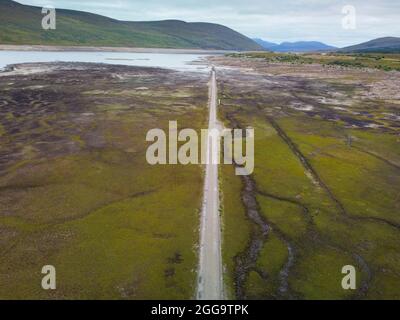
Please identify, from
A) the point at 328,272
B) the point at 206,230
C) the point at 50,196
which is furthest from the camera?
the point at 50,196

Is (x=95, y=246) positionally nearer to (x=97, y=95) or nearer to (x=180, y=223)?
(x=180, y=223)

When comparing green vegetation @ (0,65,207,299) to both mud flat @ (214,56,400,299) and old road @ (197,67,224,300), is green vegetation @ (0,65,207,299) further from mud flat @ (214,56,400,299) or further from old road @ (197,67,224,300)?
mud flat @ (214,56,400,299)

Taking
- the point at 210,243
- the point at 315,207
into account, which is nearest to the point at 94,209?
the point at 210,243

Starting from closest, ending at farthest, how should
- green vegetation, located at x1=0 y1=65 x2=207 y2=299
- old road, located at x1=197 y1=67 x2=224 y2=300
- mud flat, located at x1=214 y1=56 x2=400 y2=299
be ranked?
1. old road, located at x1=197 y1=67 x2=224 y2=300
2. green vegetation, located at x1=0 y1=65 x2=207 y2=299
3. mud flat, located at x1=214 y1=56 x2=400 y2=299

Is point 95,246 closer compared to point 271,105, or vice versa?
point 95,246

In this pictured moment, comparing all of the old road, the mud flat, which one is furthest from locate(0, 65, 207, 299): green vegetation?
the mud flat

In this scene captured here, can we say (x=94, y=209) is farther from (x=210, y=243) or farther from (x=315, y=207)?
(x=315, y=207)

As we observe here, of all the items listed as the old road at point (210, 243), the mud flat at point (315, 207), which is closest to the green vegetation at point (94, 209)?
the old road at point (210, 243)
